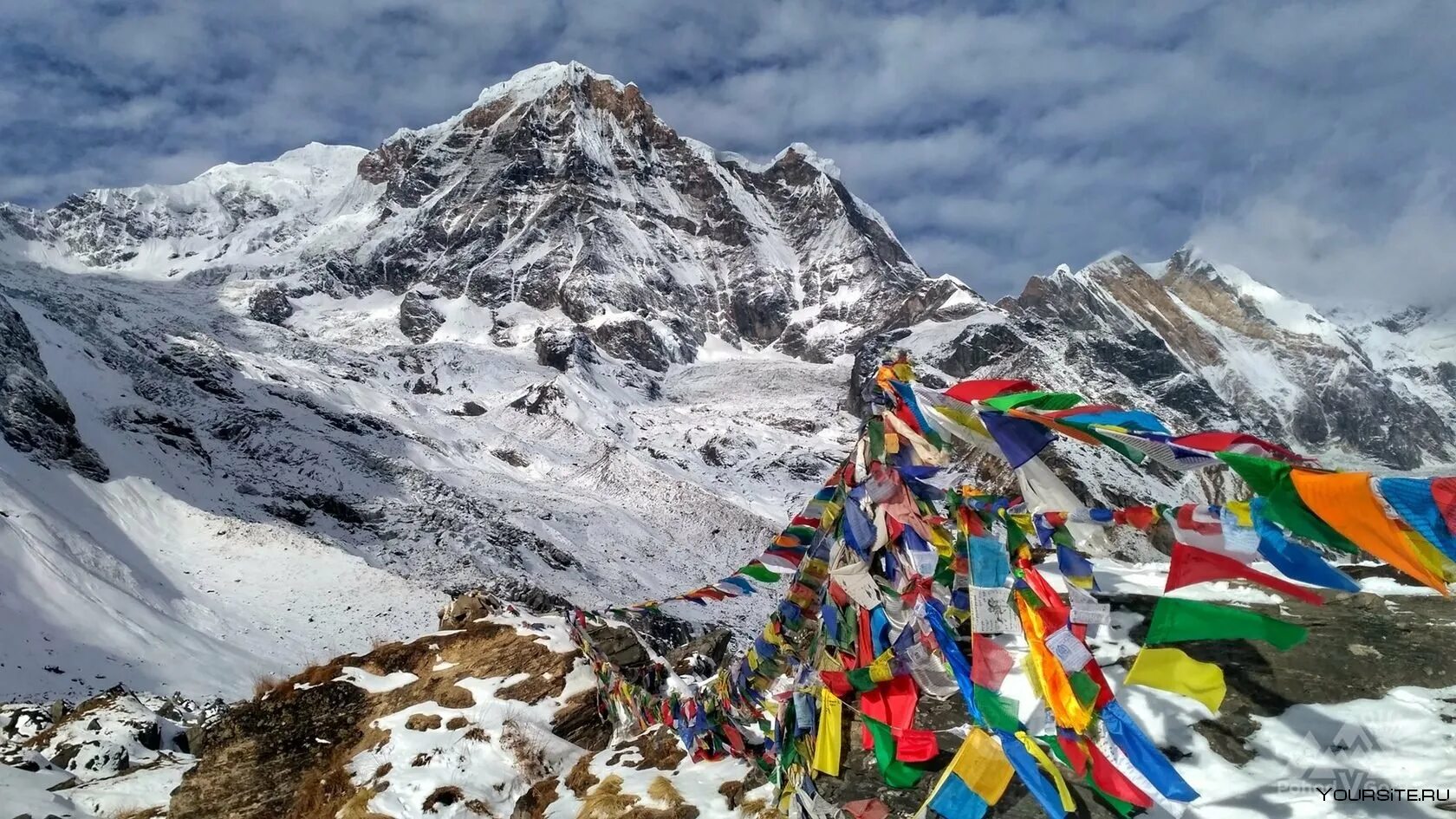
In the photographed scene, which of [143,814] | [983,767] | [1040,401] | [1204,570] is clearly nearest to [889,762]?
[983,767]

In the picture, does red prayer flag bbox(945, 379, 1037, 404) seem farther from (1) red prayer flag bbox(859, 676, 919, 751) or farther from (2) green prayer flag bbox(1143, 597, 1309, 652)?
(1) red prayer flag bbox(859, 676, 919, 751)

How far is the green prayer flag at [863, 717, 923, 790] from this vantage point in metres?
7.36

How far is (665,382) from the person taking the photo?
14550 cm

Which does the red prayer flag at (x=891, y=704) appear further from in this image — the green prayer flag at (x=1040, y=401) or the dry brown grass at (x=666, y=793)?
the green prayer flag at (x=1040, y=401)

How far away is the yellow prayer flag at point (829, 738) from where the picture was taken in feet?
25.5

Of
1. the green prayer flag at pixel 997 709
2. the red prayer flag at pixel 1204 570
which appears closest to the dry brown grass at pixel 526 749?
the green prayer flag at pixel 997 709

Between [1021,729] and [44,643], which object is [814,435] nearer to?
[44,643]

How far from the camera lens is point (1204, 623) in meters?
5.39

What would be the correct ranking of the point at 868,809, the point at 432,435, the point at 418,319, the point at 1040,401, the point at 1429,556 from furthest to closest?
the point at 418,319 < the point at 432,435 < the point at 868,809 < the point at 1040,401 < the point at 1429,556

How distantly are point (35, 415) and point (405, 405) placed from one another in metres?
46.6

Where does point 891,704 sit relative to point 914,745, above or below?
above

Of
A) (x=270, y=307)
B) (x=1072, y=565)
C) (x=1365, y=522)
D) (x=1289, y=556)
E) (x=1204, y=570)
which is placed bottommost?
(x=1072, y=565)

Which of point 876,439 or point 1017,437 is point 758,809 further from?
point 1017,437

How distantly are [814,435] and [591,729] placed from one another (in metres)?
104
